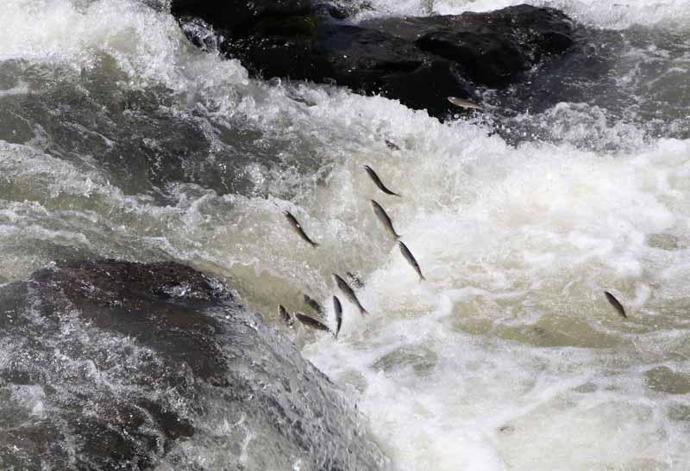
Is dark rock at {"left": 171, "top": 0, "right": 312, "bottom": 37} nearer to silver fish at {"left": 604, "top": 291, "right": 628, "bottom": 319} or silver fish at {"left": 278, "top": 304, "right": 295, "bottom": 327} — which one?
silver fish at {"left": 278, "top": 304, "right": 295, "bottom": 327}

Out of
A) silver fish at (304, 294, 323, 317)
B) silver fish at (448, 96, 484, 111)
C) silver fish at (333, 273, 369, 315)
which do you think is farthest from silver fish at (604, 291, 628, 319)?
silver fish at (448, 96, 484, 111)

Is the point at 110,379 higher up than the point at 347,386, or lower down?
higher up

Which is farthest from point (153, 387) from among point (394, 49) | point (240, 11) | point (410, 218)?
point (240, 11)

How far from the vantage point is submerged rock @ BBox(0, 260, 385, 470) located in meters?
3.41

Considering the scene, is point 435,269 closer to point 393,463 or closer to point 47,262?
point 393,463

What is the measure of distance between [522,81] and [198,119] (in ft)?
9.47

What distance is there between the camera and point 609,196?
Result: 6211 mm

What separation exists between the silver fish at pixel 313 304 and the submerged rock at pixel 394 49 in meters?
2.52

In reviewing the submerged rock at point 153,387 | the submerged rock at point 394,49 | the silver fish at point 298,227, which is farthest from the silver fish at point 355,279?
the submerged rock at point 394,49

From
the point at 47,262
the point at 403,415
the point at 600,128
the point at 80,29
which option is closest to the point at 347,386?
the point at 403,415

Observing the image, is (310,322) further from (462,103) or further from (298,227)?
(462,103)

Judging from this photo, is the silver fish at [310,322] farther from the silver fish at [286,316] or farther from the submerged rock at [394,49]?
the submerged rock at [394,49]

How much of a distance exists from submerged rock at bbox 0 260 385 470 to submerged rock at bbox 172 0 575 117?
341 cm

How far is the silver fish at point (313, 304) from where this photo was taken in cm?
514
